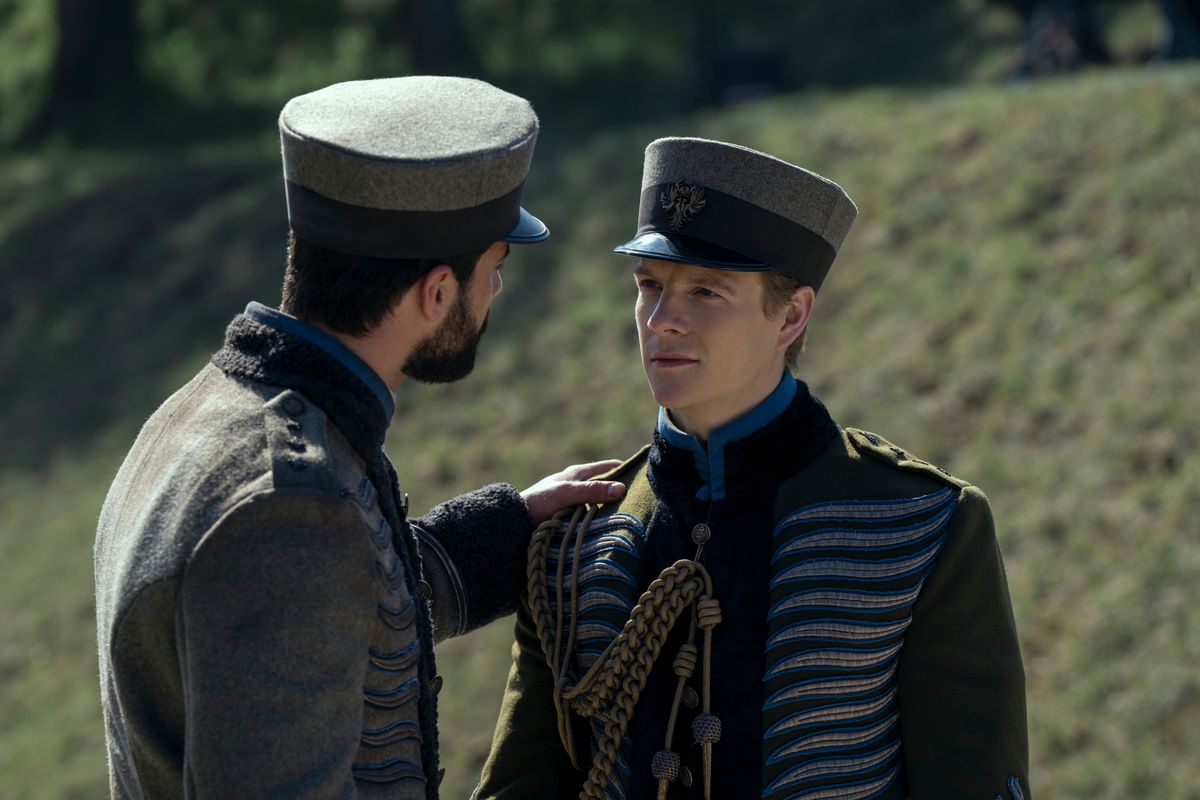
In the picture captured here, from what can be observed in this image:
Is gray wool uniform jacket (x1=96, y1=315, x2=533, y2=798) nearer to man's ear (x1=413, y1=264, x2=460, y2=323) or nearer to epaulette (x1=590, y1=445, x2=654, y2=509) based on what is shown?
→ man's ear (x1=413, y1=264, x2=460, y2=323)

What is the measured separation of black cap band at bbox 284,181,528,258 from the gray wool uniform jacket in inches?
7.0

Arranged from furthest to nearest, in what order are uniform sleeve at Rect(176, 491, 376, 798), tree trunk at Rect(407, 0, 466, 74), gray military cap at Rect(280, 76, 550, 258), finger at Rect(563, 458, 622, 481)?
1. tree trunk at Rect(407, 0, 466, 74)
2. finger at Rect(563, 458, 622, 481)
3. gray military cap at Rect(280, 76, 550, 258)
4. uniform sleeve at Rect(176, 491, 376, 798)

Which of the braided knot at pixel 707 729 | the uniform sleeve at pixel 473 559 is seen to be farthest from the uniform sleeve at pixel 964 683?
the uniform sleeve at pixel 473 559

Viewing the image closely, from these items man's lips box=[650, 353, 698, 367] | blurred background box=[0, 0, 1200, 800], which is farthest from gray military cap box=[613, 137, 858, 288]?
blurred background box=[0, 0, 1200, 800]

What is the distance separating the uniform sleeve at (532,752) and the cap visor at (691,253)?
2.59 feet

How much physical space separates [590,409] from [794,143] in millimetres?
2572

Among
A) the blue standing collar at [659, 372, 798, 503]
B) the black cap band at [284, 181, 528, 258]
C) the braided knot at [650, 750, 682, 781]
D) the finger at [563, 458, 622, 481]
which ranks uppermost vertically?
the black cap band at [284, 181, 528, 258]

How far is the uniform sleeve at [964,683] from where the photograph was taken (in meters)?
2.67

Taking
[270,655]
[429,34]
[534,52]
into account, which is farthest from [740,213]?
[534,52]

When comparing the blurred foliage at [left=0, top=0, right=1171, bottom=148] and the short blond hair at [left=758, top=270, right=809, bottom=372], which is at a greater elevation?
the short blond hair at [left=758, top=270, right=809, bottom=372]

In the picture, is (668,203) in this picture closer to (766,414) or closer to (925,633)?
(766,414)

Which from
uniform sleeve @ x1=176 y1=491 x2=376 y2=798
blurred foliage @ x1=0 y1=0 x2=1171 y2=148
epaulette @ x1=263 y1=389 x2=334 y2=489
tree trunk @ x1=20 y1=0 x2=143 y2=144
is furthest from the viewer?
tree trunk @ x1=20 y1=0 x2=143 y2=144

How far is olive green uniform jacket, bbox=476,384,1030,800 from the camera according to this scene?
2.70 metres

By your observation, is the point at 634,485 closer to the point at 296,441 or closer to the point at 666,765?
the point at 666,765
